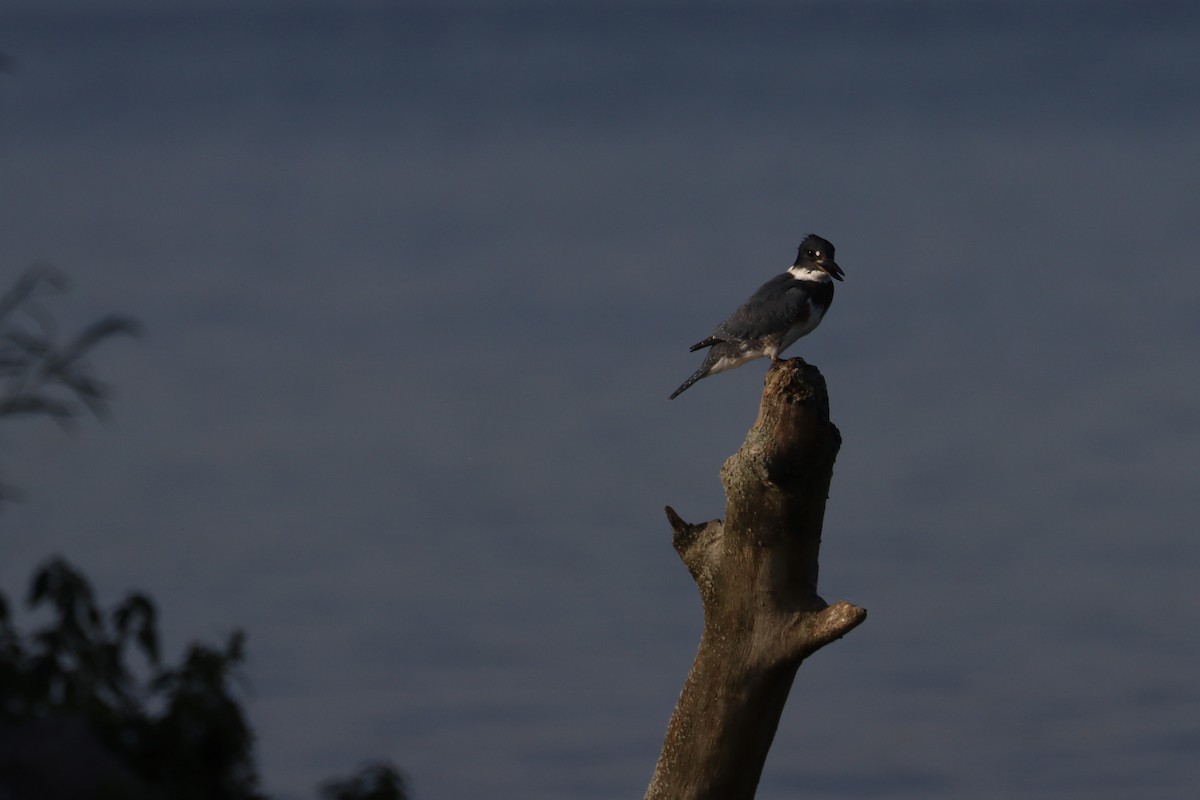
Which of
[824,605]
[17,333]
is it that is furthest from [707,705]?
[17,333]

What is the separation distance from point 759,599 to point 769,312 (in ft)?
15.1

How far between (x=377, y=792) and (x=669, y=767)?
5.77 meters

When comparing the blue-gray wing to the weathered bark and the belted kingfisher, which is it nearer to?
the belted kingfisher

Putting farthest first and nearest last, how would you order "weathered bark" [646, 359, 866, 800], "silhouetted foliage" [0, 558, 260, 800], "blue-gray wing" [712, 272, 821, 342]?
"blue-gray wing" [712, 272, 821, 342] < "weathered bark" [646, 359, 866, 800] < "silhouetted foliage" [0, 558, 260, 800]

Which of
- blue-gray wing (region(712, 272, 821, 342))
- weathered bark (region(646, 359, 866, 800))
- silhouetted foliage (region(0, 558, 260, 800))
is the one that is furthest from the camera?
blue-gray wing (region(712, 272, 821, 342))

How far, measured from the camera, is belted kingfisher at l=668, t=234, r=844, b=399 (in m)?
15.1

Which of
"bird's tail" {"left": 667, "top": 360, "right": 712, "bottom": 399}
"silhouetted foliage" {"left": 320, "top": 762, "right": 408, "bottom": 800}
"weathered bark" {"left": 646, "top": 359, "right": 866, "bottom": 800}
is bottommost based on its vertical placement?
"silhouetted foliage" {"left": 320, "top": 762, "right": 408, "bottom": 800}

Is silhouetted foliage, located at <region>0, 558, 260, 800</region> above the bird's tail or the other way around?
the other way around

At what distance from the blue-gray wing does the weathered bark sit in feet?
10.3

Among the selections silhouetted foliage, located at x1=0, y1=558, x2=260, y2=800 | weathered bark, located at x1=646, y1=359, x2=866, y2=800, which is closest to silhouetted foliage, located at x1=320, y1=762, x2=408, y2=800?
silhouetted foliage, located at x1=0, y1=558, x2=260, y2=800

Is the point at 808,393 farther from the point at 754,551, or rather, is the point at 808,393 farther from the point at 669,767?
the point at 669,767

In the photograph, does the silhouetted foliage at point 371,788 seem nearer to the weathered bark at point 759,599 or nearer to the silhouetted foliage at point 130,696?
the silhouetted foliage at point 130,696

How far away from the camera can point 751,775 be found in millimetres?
11758

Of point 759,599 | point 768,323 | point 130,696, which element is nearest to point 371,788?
point 130,696
